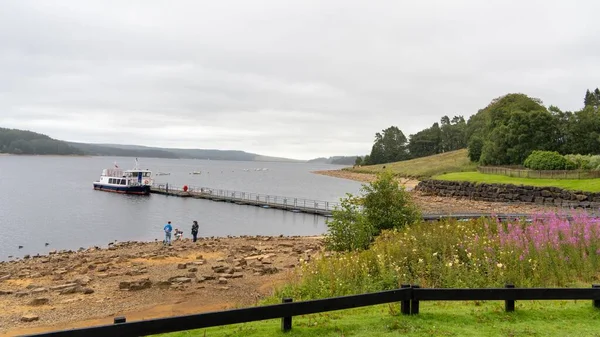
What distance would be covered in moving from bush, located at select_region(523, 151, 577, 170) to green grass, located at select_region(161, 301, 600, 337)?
5164cm

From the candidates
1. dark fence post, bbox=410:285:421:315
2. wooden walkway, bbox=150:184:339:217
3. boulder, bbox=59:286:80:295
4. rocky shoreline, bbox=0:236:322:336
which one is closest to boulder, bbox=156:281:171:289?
rocky shoreline, bbox=0:236:322:336

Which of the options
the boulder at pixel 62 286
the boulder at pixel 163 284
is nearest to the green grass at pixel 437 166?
the boulder at pixel 163 284

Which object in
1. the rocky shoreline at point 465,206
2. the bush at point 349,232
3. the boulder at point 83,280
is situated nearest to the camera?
the bush at point 349,232

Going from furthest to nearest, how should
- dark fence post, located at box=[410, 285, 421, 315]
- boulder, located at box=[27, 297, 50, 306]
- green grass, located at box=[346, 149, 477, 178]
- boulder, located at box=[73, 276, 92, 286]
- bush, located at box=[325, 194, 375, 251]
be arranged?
green grass, located at box=[346, 149, 477, 178] < boulder, located at box=[73, 276, 92, 286] < bush, located at box=[325, 194, 375, 251] < boulder, located at box=[27, 297, 50, 306] < dark fence post, located at box=[410, 285, 421, 315]

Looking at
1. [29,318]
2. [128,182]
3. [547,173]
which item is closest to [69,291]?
[29,318]

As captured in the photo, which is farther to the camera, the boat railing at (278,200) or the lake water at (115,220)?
the boat railing at (278,200)

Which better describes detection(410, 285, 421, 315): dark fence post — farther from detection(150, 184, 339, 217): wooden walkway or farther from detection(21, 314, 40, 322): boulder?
detection(150, 184, 339, 217): wooden walkway

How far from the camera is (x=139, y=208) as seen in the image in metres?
56.2

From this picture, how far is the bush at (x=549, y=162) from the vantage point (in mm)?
51812

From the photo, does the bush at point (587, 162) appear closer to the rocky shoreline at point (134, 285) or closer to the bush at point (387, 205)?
the rocky shoreline at point (134, 285)

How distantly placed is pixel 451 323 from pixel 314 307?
219 cm

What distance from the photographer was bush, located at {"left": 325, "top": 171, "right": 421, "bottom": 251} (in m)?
15.8

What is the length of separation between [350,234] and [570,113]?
220ft

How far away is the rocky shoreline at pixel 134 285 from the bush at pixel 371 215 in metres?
2.34
